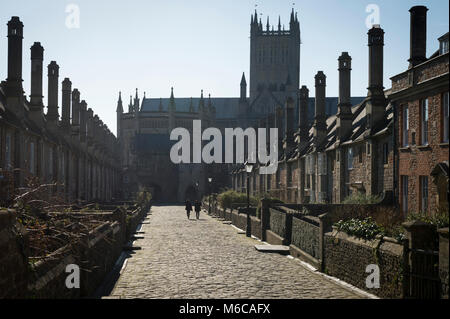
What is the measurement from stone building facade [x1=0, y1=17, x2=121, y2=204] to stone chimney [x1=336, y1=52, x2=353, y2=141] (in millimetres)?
17072

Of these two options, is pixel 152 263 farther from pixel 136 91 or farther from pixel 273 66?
pixel 273 66

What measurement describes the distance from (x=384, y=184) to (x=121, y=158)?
72243 millimetres

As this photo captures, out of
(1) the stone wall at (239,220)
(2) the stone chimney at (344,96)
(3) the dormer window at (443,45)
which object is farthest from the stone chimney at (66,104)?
(3) the dormer window at (443,45)

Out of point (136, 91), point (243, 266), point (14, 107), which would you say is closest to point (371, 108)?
point (243, 266)

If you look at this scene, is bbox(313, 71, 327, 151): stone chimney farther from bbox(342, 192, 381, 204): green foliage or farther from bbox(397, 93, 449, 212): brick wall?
bbox(397, 93, 449, 212): brick wall

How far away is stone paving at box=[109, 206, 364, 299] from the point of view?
39.8 feet

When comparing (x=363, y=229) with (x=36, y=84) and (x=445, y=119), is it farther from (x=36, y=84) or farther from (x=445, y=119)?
(x=36, y=84)

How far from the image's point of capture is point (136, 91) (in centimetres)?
9975

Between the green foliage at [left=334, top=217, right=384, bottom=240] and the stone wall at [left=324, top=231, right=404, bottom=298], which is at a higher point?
the green foliage at [left=334, top=217, right=384, bottom=240]

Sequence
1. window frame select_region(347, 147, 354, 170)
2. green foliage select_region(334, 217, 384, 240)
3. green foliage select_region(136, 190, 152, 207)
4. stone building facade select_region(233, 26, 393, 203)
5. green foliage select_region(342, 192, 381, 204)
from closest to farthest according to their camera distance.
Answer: green foliage select_region(334, 217, 384, 240), green foliage select_region(342, 192, 381, 204), stone building facade select_region(233, 26, 393, 203), window frame select_region(347, 147, 354, 170), green foliage select_region(136, 190, 152, 207)

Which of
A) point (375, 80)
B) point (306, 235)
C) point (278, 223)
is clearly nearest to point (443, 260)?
point (306, 235)

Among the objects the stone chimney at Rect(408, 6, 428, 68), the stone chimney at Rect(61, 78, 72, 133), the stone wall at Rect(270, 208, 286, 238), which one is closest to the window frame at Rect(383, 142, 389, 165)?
the stone chimney at Rect(408, 6, 428, 68)

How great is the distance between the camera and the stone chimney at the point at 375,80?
28.9m

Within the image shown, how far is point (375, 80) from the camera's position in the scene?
29734 millimetres
